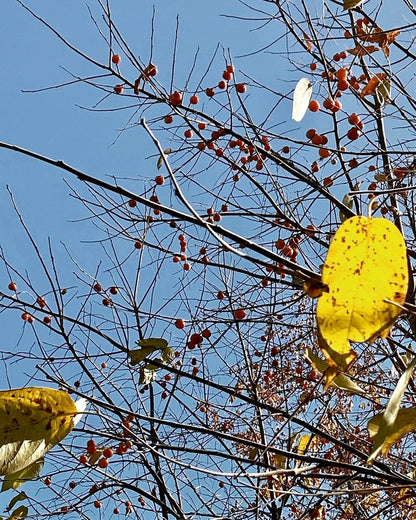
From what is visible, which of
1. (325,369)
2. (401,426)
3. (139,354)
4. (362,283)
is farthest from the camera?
(139,354)

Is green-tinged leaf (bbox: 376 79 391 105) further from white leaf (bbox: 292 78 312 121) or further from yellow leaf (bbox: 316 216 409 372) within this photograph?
yellow leaf (bbox: 316 216 409 372)

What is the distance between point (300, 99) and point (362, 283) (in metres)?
1.26

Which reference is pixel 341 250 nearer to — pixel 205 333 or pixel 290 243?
pixel 205 333

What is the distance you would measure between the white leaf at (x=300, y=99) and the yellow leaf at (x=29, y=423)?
1285mm

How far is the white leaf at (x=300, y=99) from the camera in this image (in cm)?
194

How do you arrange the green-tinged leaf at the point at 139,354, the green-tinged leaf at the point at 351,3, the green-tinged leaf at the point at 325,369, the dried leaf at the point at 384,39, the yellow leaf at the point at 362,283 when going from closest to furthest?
the yellow leaf at the point at 362,283
the green-tinged leaf at the point at 325,369
the green-tinged leaf at the point at 139,354
the green-tinged leaf at the point at 351,3
the dried leaf at the point at 384,39

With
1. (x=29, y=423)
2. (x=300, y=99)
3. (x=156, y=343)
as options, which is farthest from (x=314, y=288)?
(x=300, y=99)

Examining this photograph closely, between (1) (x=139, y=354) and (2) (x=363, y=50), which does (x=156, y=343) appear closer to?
(1) (x=139, y=354)

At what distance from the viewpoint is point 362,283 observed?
0.85 meters

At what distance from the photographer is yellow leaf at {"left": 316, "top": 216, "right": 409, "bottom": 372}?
0.84m

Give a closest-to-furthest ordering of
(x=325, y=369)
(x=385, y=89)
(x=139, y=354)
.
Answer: (x=325, y=369) < (x=139, y=354) < (x=385, y=89)

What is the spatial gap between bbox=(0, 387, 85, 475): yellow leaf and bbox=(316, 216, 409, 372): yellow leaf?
0.41m

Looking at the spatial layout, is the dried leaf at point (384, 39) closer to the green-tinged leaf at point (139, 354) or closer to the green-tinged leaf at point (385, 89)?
the green-tinged leaf at point (385, 89)

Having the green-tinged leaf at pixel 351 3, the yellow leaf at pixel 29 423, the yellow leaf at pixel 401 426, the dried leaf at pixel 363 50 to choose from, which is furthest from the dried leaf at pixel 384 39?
the yellow leaf at pixel 29 423
